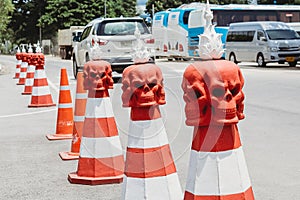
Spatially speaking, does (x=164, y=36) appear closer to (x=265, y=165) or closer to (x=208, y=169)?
(x=265, y=165)

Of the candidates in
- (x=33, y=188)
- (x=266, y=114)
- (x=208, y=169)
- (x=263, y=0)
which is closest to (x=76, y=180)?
(x=33, y=188)

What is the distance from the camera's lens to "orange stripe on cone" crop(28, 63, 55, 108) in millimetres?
12500

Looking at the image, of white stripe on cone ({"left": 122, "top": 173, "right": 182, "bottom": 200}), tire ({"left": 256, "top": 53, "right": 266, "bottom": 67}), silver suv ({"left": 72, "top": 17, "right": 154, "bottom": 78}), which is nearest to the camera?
white stripe on cone ({"left": 122, "top": 173, "right": 182, "bottom": 200})

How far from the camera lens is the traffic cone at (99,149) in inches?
227

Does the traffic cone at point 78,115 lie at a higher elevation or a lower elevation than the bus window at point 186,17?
lower

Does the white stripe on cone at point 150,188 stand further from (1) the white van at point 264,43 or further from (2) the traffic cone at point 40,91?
(1) the white van at point 264,43

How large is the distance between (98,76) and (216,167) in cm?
288

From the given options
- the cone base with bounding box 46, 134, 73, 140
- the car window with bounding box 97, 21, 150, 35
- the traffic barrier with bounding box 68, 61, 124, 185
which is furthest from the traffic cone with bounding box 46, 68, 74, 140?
the car window with bounding box 97, 21, 150, 35

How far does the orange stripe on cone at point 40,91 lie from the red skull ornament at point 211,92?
9421mm

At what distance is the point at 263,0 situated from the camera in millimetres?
71250

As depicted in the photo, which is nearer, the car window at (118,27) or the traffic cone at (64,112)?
the traffic cone at (64,112)

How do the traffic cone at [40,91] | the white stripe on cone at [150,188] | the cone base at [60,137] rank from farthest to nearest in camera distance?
the traffic cone at [40,91] < the cone base at [60,137] < the white stripe on cone at [150,188]

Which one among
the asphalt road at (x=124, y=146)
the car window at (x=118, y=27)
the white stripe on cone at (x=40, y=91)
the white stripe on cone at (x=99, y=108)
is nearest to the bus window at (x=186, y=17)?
the car window at (x=118, y=27)

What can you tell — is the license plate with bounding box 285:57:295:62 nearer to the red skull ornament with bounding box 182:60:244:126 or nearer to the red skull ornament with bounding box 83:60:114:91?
the red skull ornament with bounding box 83:60:114:91
